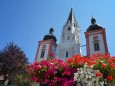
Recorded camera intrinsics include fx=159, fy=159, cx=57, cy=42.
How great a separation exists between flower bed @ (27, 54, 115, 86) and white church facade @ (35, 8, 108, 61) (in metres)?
26.7

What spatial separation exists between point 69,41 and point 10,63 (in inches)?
907

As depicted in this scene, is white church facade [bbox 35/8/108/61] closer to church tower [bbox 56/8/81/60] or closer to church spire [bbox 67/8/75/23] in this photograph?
church tower [bbox 56/8/81/60]

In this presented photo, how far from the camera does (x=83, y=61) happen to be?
5.89 meters

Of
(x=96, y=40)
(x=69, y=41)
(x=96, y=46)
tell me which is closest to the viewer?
(x=96, y=46)

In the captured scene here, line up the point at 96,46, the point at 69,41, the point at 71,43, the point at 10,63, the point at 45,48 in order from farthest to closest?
the point at 69,41 → the point at 45,48 → the point at 71,43 → the point at 96,46 → the point at 10,63

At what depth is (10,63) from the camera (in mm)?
17875

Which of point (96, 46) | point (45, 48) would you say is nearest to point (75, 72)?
point (96, 46)

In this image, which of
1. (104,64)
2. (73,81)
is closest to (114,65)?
(104,64)

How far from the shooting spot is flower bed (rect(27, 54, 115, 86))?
16.6 feet

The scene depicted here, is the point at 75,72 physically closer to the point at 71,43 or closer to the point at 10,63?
the point at 10,63

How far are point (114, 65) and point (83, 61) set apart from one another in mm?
1098

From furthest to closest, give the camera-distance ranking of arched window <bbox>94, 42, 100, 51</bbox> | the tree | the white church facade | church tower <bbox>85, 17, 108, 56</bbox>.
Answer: the white church facade, arched window <bbox>94, 42, 100, 51</bbox>, church tower <bbox>85, 17, 108, 56</bbox>, the tree

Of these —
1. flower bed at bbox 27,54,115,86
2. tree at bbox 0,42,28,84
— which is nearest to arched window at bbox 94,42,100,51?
tree at bbox 0,42,28,84

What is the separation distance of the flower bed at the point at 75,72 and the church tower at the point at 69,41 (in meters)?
29.5
